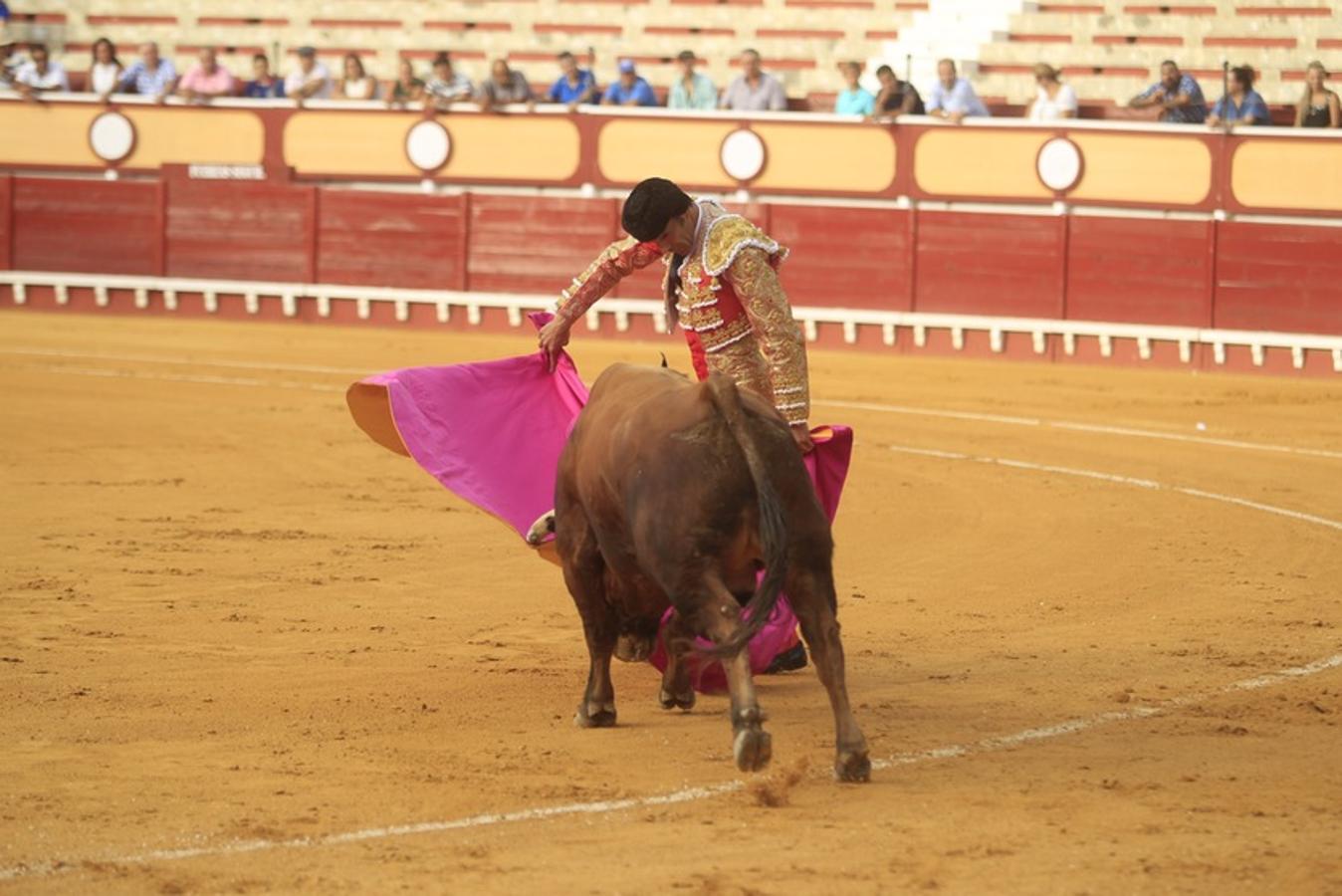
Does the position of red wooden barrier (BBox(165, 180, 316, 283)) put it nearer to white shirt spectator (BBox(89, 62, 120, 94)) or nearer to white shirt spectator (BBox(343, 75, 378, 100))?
white shirt spectator (BBox(343, 75, 378, 100))

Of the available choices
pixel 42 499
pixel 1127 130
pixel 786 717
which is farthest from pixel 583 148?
pixel 786 717

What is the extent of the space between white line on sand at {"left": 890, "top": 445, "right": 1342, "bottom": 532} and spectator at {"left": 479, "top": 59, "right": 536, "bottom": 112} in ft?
21.0

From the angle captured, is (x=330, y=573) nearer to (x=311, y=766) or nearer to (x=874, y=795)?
(x=311, y=766)

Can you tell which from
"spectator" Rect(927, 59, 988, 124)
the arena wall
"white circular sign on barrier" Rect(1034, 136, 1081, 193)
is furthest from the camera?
"spectator" Rect(927, 59, 988, 124)

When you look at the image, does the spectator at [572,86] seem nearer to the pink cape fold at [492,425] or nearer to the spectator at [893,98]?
the spectator at [893,98]

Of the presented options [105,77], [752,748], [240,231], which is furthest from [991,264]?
[752,748]

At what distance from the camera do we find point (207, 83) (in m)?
15.8

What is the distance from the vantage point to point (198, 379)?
11586mm

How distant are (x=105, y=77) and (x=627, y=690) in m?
12.4

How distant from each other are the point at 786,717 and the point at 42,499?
3.88m

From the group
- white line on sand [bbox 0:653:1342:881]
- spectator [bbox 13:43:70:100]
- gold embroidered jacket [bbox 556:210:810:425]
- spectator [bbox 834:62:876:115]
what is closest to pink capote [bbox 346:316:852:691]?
gold embroidered jacket [bbox 556:210:810:425]

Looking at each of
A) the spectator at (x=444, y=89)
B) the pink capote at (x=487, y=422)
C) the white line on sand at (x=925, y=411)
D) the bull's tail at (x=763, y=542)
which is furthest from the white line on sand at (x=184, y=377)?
the bull's tail at (x=763, y=542)

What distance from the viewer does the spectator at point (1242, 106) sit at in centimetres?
1305

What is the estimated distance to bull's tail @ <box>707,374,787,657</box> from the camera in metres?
3.74
